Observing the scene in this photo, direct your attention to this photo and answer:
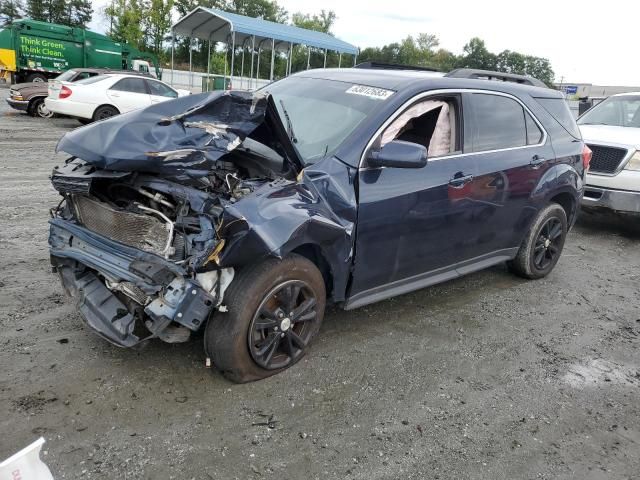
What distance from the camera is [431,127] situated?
417 cm

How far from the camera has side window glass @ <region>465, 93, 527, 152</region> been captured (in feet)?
14.4

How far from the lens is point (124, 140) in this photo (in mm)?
Answer: 3053

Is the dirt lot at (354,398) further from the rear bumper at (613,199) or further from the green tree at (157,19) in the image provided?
the green tree at (157,19)

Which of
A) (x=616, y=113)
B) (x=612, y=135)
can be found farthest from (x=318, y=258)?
(x=616, y=113)

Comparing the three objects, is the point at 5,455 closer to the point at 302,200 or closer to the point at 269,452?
the point at 269,452

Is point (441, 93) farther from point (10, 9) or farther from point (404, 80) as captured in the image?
point (10, 9)

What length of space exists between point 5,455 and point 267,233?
1.63 m

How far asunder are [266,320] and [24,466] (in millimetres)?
1595

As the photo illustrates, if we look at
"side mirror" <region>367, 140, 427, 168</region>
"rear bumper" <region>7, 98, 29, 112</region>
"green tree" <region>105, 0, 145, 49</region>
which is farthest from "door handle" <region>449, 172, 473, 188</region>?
"green tree" <region>105, 0, 145, 49</region>

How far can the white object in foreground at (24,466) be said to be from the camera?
1.71m

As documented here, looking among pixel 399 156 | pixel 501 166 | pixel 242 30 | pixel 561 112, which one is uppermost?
pixel 242 30

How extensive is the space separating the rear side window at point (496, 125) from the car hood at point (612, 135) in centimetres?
347

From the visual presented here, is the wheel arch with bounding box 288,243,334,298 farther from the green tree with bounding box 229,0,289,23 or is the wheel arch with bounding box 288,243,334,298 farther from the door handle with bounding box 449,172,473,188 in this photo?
the green tree with bounding box 229,0,289,23

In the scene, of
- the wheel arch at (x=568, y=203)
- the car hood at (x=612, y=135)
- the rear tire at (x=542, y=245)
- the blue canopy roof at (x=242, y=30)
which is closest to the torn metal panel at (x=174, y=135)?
the rear tire at (x=542, y=245)
